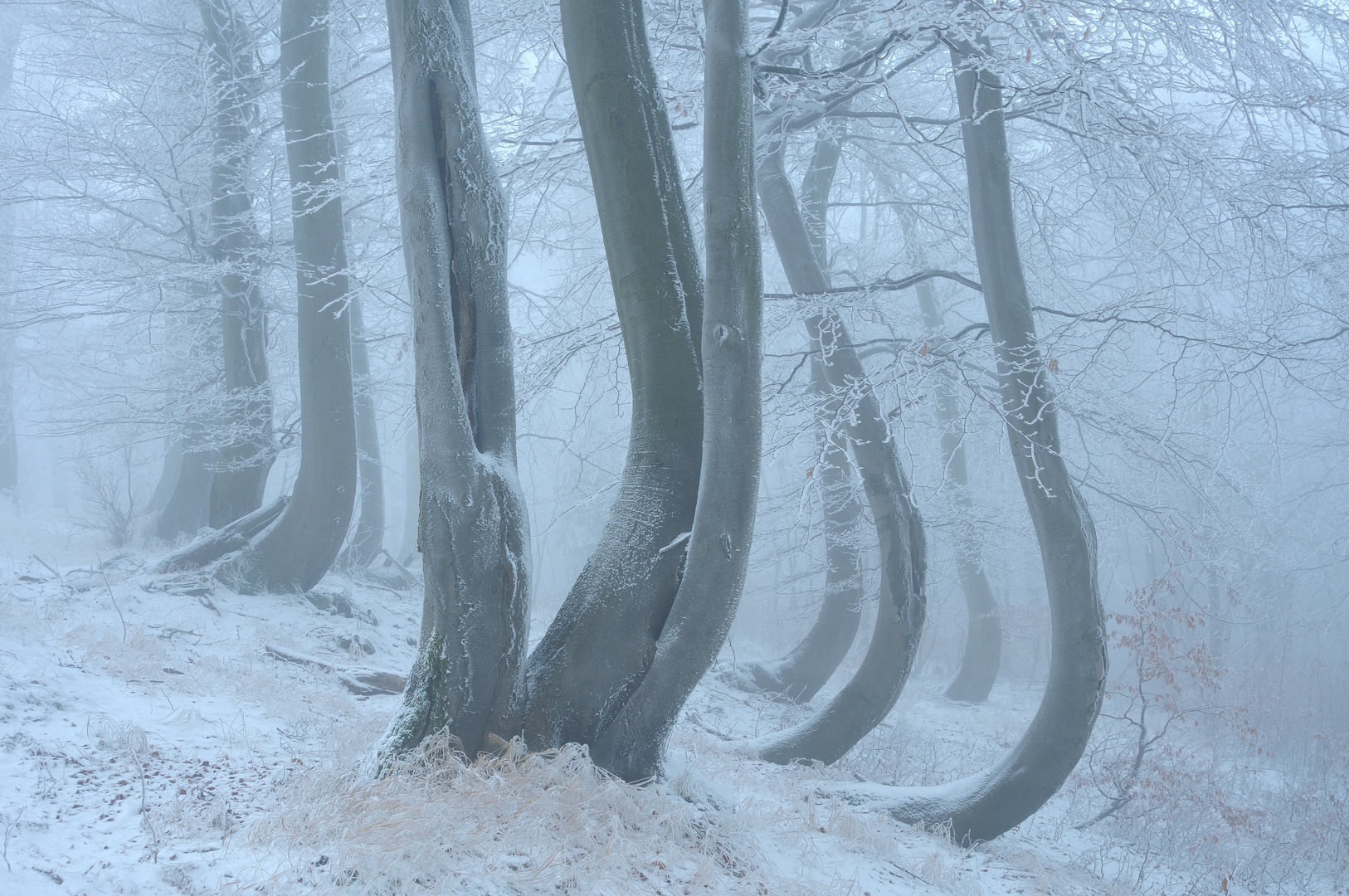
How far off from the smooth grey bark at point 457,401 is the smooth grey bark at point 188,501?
33.5ft

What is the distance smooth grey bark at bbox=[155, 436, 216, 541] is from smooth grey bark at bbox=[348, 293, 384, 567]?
2.18m

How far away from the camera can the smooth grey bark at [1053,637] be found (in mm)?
5355

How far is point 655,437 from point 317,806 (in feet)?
6.84

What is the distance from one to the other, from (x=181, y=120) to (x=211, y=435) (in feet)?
12.9

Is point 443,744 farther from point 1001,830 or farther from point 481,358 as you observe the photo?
point 1001,830

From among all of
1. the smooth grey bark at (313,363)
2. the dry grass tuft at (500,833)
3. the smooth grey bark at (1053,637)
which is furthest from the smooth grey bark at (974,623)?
the dry grass tuft at (500,833)

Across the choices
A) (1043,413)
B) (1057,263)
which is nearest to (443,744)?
(1043,413)

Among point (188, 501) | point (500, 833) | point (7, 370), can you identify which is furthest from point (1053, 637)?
point (7, 370)

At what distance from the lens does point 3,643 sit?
439cm

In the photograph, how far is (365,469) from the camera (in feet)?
43.5

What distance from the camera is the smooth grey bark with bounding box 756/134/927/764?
6.55 metres

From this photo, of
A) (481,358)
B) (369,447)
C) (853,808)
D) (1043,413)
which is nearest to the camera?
(481,358)

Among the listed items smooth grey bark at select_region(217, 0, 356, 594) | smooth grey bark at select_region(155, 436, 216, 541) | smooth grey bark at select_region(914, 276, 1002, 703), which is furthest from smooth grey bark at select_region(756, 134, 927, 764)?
smooth grey bark at select_region(155, 436, 216, 541)

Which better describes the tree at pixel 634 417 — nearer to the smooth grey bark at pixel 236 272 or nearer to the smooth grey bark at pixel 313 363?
the smooth grey bark at pixel 313 363
